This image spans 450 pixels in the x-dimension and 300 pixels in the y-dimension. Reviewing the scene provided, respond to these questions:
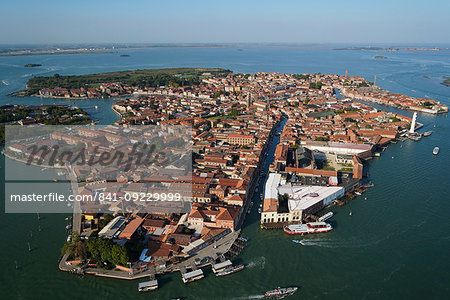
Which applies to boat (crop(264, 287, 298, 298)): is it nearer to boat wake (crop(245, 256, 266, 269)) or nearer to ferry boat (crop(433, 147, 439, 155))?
boat wake (crop(245, 256, 266, 269))

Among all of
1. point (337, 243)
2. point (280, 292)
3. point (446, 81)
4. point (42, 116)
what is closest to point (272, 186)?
point (337, 243)

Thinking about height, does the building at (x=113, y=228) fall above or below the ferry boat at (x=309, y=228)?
below

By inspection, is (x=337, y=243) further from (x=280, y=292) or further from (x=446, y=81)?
(x=446, y=81)

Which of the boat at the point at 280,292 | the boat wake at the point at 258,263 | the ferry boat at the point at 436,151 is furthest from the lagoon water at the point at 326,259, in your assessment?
the ferry boat at the point at 436,151

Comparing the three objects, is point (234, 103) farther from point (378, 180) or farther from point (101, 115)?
point (378, 180)

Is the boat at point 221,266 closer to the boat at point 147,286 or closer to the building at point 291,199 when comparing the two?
the boat at point 147,286

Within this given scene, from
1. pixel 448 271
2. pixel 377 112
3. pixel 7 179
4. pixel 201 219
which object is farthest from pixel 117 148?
pixel 377 112
